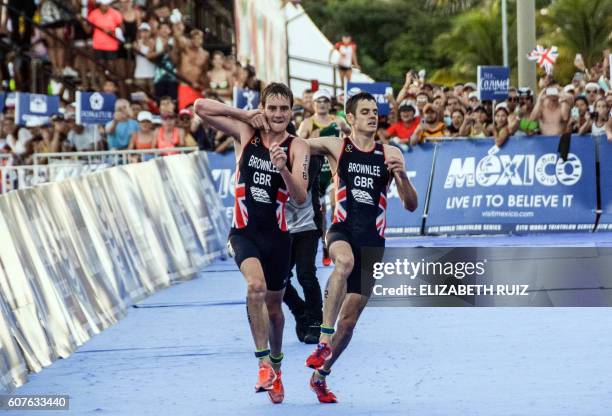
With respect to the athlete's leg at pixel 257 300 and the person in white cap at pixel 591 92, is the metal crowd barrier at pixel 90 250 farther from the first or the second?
the person in white cap at pixel 591 92

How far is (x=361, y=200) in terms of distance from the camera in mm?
9367

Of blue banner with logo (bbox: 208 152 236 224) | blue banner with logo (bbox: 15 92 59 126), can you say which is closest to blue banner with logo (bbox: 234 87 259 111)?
blue banner with logo (bbox: 208 152 236 224)

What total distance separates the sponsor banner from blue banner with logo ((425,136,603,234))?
993cm

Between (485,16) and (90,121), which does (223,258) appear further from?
(485,16)

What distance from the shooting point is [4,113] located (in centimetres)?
2320

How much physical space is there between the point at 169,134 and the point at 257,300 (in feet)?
43.6

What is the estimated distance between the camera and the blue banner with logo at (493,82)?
21.7 metres

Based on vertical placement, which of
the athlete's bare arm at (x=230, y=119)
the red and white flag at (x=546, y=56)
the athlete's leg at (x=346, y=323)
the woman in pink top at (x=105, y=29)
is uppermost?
the woman in pink top at (x=105, y=29)

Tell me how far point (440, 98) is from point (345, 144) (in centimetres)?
1359

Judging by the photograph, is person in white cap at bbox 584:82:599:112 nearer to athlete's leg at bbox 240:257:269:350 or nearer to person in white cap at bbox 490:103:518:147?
person in white cap at bbox 490:103:518:147

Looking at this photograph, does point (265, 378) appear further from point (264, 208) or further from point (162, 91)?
point (162, 91)

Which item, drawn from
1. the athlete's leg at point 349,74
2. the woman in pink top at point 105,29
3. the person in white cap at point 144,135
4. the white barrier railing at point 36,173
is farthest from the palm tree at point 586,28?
the white barrier railing at point 36,173

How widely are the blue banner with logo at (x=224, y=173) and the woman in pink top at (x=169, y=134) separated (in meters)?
0.57

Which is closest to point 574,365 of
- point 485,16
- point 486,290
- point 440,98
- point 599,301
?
point 486,290
